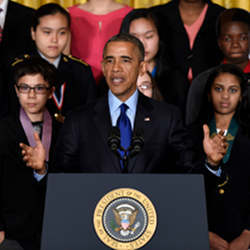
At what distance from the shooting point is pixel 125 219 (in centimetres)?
156

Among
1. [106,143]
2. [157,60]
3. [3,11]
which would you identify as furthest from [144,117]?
[3,11]

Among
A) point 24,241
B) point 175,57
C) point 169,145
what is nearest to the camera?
point 169,145

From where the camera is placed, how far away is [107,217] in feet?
5.16

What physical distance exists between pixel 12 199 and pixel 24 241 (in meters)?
0.24

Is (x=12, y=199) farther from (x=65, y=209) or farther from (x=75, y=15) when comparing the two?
(x=75, y=15)

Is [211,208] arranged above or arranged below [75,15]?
below

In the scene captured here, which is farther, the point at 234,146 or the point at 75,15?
the point at 75,15

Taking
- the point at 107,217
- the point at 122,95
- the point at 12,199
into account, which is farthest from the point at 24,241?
the point at 107,217

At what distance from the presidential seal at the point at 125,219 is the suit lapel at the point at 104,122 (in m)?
0.52

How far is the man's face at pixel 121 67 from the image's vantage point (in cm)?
228

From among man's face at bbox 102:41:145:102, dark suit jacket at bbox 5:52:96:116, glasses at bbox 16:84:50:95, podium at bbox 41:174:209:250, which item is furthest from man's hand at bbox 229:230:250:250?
glasses at bbox 16:84:50:95

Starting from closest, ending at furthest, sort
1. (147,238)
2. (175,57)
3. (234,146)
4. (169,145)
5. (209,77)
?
(147,238)
(169,145)
(234,146)
(209,77)
(175,57)

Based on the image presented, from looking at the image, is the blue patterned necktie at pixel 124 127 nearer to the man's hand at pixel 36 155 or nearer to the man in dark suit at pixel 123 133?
the man in dark suit at pixel 123 133

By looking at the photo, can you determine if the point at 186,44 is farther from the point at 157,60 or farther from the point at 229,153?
the point at 229,153
